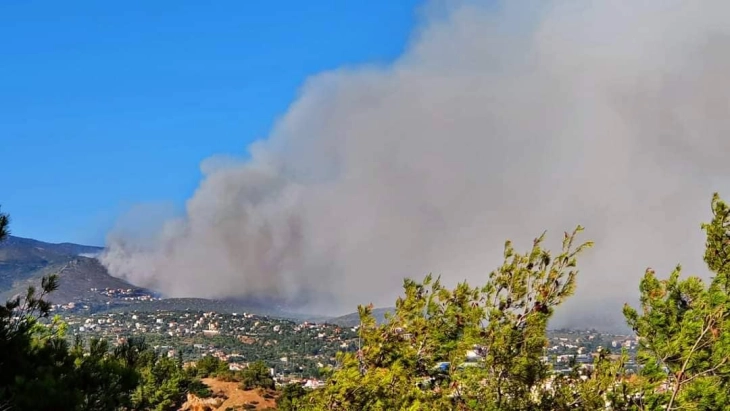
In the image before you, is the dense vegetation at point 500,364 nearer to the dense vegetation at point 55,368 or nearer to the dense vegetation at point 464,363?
the dense vegetation at point 464,363

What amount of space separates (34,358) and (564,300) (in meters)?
8.01

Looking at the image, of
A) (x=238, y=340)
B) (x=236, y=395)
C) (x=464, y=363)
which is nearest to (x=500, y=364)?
(x=464, y=363)

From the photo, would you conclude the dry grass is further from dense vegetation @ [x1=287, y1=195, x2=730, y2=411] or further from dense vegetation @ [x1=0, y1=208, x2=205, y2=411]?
dense vegetation @ [x1=287, y1=195, x2=730, y2=411]

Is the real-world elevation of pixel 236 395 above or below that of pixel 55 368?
below

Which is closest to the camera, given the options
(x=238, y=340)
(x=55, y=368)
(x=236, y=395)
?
(x=55, y=368)

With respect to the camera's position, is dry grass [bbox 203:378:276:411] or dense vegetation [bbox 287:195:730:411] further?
dry grass [bbox 203:378:276:411]

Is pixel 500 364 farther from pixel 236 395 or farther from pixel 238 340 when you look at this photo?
pixel 238 340


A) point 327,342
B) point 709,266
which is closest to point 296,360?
→ point 327,342

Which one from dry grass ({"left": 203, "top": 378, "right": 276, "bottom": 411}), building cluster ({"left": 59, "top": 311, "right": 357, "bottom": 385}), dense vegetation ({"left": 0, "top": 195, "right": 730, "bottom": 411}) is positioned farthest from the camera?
building cluster ({"left": 59, "top": 311, "right": 357, "bottom": 385})

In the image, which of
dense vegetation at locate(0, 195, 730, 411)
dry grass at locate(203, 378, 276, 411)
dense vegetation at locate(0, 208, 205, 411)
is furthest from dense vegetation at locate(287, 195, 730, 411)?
dry grass at locate(203, 378, 276, 411)

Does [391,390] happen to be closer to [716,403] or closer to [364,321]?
[364,321]

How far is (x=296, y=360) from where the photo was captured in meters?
138

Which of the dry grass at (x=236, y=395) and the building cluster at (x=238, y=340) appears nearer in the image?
the dry grass at (x=236, y=395)

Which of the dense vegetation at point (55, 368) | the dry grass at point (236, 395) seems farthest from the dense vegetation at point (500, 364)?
the dry grass at point (236, 395)
